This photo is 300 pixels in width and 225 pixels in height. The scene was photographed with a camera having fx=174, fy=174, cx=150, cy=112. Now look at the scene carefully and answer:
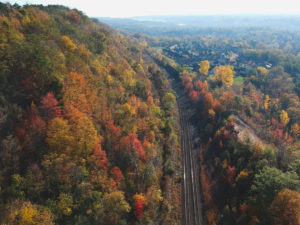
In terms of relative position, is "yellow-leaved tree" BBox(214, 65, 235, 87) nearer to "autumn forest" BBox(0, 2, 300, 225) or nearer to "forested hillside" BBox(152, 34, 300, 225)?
"forested hillside" BBox(152, 34, 300, 225)

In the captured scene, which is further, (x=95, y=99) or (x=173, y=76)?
(x=173, y=76)

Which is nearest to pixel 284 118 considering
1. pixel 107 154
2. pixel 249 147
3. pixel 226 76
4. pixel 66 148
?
pixel 226 76

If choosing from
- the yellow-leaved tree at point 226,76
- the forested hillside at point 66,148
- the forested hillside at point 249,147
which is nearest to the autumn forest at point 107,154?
the forested hillside at point 66,148

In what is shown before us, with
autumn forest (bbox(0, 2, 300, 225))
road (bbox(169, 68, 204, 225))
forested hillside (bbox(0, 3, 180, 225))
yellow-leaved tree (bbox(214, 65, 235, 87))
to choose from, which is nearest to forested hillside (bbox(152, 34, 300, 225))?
yellow-leaved tree (bbox(214, 65, 235, 87))

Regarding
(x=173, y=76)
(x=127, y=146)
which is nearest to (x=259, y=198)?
(x=127, y=146)

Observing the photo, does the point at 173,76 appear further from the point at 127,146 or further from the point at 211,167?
the point at 127,146

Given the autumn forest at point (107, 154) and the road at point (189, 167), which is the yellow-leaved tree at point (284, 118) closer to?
the autumn forest at point (107, 154)
